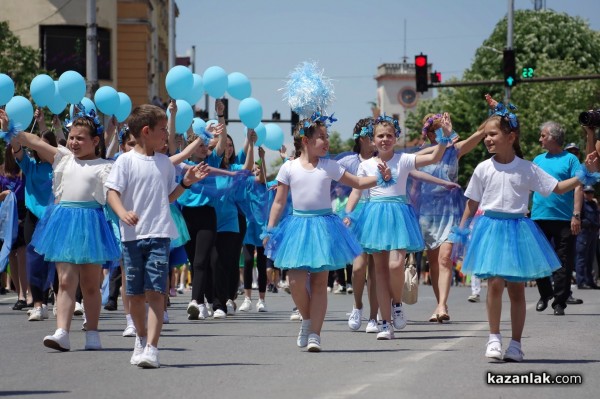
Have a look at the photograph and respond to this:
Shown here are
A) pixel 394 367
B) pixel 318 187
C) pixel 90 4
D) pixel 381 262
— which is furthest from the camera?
pixel 90 4

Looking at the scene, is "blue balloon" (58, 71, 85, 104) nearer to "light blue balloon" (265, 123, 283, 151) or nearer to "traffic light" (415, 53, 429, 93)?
"light blue balloon" (265, 123, 283, 151)

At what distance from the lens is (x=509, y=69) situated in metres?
36.9

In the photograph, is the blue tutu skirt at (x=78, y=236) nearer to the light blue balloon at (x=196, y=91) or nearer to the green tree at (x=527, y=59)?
the light blue balloon at (x=196, y=91)

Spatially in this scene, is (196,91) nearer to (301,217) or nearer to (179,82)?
(179,82)

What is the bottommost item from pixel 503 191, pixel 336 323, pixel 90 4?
pixel 336 323

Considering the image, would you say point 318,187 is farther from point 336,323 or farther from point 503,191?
point 336,323

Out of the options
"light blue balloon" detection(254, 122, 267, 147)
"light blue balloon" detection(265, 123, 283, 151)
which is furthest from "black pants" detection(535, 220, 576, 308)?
"light blue balloon" detection(254, 122, 267, 147)

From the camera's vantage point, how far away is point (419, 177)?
1505 centimetres

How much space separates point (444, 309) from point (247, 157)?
119 inches

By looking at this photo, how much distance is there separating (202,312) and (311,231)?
185 inches

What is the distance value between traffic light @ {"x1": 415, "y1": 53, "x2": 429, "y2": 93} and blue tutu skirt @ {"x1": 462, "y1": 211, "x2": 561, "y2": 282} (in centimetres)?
2455

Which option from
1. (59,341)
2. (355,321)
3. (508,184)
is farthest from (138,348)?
(355,321)

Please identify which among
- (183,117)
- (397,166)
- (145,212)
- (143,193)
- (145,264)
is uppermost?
(183,117)

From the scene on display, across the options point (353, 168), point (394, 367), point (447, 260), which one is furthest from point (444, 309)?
point (394, 367)
